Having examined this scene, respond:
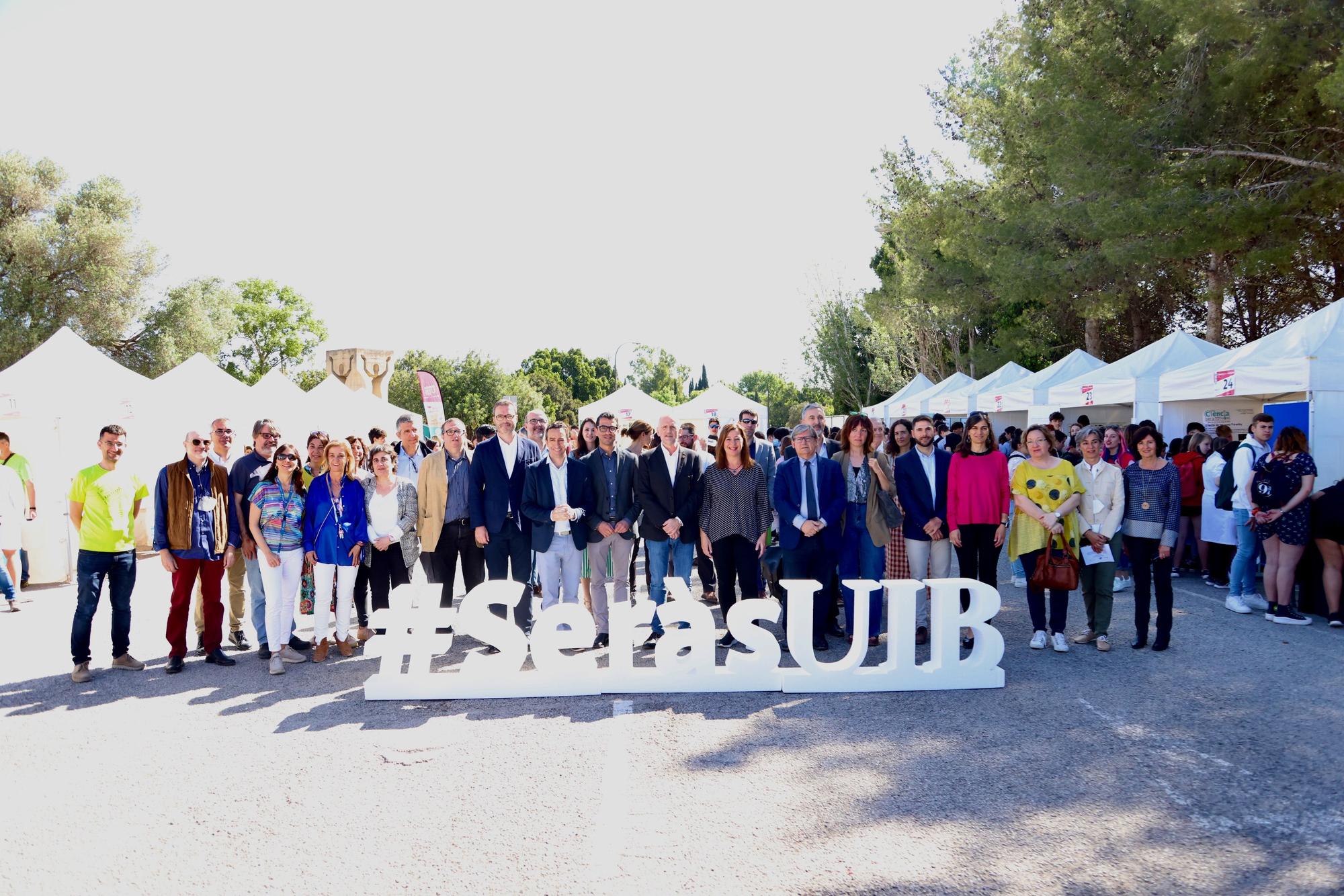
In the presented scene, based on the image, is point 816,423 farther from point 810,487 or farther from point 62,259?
point 62,259

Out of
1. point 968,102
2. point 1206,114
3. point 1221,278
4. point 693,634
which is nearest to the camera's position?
point 693,634

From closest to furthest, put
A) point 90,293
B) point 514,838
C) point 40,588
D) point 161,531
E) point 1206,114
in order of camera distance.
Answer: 1. point 514,838
2. point 161,531
3. point 40,588
4. point 1206,114
5. point 90,293

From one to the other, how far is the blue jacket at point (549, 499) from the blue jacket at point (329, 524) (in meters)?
1.32

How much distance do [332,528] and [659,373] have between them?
104 metres

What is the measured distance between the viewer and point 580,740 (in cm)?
488

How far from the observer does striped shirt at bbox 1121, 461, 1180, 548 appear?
6602 millimetres

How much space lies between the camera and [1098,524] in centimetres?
673

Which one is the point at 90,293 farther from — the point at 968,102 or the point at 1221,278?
the point at 1221,278

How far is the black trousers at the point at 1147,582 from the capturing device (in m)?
6.47

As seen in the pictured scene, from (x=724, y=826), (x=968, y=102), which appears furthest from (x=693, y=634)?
(x=968, y=102)

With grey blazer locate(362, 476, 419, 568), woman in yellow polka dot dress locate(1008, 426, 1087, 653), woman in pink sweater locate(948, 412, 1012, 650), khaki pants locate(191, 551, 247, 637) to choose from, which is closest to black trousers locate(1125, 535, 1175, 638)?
woman in yellow polka dot dress locate(1008, 426, 1087, 653)

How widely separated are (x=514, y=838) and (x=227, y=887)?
110 cm

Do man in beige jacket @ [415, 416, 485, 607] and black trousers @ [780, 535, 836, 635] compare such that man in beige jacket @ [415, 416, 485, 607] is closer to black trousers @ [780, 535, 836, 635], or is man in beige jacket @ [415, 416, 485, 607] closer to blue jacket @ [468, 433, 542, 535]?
blue jacket @ [468, 433, 542, 535]

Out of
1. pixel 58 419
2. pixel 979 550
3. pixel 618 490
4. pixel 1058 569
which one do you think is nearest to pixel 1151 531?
pixel 1058 569
